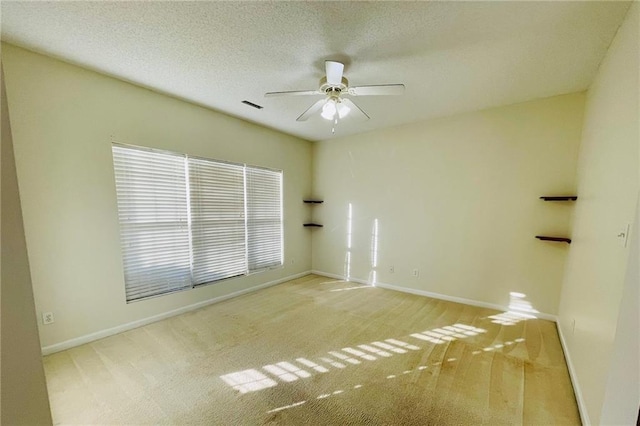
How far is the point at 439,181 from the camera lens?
3611 mm

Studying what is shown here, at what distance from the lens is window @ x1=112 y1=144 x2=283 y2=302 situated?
2.71 m

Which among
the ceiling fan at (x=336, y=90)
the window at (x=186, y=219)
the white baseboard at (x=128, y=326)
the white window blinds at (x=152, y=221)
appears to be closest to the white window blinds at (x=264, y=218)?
the window at (x=186, y=219)

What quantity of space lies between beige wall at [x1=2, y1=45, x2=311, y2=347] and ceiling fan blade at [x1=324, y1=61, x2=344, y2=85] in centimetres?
210

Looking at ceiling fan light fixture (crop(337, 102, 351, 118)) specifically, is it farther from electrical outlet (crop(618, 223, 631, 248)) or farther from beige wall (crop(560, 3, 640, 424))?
electrical outlet (crop(618, 223, 631, 248))

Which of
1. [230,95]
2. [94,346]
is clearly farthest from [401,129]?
[94,346]

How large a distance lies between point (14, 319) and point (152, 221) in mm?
2248

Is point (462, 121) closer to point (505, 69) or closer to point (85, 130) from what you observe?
point (505, 69)

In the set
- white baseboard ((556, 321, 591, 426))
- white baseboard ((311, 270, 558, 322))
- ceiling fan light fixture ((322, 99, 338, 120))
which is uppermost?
ceiling fan light fixture ((322, 99, 338, 120))

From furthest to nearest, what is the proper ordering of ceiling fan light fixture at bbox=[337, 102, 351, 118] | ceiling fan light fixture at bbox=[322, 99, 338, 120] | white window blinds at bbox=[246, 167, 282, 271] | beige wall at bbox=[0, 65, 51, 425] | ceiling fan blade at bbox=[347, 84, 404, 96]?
white window blinds at bbox=[246, 167, 282, 271] → ceiling fan light fixture at bbox=[337, 102, 351, 118] → ceiling fan light fixture at bbox=[322, 99, 338, 120] → ceiling fan blade at bbox=[347, 84, 404, 96] → beige wall at bbox=[0, 65, 51, 425]

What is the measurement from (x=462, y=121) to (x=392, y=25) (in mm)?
2248

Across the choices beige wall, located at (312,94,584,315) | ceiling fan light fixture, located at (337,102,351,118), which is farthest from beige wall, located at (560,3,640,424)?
ceiling fan light fixture, located at (337,102,351,118)

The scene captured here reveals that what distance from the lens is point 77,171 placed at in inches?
91.9

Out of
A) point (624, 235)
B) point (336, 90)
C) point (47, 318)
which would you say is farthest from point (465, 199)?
point (47, 318)

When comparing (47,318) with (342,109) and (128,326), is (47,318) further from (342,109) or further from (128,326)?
(342,109)
